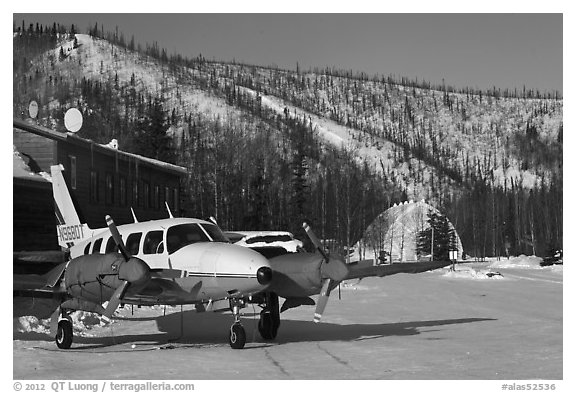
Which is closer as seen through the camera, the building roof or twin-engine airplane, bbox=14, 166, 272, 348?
twin-engine airplane, bbox=14, 166, 272, 348

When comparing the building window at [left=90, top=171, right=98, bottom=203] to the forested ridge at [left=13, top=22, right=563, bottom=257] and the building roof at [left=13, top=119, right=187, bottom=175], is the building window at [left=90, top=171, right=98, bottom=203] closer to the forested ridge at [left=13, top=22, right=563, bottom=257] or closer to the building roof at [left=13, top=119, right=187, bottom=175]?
the building roof at [left=13, top=119, right=187, bottom=175]

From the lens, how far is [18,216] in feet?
85.6

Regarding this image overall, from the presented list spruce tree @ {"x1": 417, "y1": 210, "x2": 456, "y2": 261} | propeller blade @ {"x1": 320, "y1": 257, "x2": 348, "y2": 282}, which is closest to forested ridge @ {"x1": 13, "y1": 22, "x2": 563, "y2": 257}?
spruce tree @ {"x1": 417, "y1": 210, "x2": 456, "y2": 261}

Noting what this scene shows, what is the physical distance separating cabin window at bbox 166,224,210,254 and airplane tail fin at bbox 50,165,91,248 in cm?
481

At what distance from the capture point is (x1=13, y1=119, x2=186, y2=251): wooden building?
2633 cm

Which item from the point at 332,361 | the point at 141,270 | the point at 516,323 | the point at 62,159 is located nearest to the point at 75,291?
the point at 141,270

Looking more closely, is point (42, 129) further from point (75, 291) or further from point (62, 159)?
point (75, 291)

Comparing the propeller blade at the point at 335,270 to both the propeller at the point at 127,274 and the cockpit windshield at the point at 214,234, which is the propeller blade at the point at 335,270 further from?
the propeller at the point at 127,274

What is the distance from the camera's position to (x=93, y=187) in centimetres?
3136

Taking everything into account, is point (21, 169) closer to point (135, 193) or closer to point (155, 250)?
point (135, 193)

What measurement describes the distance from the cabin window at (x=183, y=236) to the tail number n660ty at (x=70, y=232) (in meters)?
5.03

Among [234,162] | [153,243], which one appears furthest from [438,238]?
[153,243]

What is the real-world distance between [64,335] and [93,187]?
50.5 ft
